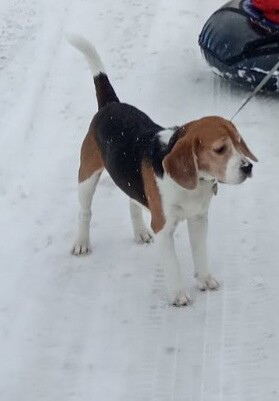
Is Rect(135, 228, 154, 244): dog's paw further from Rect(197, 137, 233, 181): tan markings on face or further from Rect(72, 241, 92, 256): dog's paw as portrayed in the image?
Rect(197, 137, 233, 181): tan markings on face

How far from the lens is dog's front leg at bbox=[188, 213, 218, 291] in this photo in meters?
4.51

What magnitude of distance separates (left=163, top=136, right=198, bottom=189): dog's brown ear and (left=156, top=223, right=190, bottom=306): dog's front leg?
1.32 ft

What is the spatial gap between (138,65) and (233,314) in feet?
12.6

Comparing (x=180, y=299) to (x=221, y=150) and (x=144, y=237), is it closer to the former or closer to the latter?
(x=144, y=237)

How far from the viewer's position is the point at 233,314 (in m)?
4.53

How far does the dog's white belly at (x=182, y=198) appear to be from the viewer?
4.21 meters

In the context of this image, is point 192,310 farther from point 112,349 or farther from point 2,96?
point 2,96

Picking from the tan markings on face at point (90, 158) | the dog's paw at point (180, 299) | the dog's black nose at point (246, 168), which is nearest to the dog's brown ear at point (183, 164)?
the dog's black nose at point (246, 168)

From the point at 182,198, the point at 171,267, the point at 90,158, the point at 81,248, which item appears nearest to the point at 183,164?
the point at 182,198

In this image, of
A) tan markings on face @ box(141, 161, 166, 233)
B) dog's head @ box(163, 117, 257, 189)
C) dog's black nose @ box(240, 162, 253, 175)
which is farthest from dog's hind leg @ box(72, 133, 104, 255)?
dog's black nose @ box(240, 162, 253, 175)

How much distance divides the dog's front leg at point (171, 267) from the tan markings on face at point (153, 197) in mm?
47

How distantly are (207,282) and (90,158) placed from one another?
0.95 m

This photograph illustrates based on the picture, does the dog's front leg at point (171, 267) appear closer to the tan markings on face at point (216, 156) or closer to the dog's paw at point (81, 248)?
the tan markings on face at point (216, 156)

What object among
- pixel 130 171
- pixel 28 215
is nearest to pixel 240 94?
pixel 28 215
